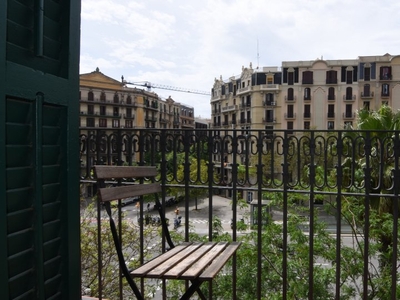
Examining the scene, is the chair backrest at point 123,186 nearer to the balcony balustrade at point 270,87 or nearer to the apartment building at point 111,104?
the balcony balustrade at point 270,87

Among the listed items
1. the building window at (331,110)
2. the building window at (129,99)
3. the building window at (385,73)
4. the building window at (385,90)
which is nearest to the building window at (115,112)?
the building window at (129,99)

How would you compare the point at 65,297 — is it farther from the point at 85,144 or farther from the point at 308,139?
the point at 308,139

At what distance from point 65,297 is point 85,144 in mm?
1671

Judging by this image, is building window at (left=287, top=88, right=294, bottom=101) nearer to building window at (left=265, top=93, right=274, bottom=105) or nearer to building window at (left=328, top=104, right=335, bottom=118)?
building window at (left=265, top=93, right=274, bottom=105)

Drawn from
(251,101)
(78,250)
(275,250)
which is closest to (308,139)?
(78,250)

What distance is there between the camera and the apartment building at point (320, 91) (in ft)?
107

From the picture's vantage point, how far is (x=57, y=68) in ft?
6.19

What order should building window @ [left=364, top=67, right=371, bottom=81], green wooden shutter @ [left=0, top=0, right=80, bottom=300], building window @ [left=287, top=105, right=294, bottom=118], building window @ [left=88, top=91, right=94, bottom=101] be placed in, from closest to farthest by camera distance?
green wooden shutter @ [left=0, top=0, right=80, bottom=300]
building window @ [left=364, top=67, right=371, bottom=81]
building window @ [left=287, top=105, right=294, bottom=118]
building window @ [left=88, top=91, right=94, bottom=101]

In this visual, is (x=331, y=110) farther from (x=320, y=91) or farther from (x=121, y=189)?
(x=121, y=189)

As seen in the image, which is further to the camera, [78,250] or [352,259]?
[352,259]

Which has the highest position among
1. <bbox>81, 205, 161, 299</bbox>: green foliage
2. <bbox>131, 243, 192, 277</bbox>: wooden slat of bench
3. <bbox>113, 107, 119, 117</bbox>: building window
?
<bbox>113, 107, 119, 117</bbox>: building window

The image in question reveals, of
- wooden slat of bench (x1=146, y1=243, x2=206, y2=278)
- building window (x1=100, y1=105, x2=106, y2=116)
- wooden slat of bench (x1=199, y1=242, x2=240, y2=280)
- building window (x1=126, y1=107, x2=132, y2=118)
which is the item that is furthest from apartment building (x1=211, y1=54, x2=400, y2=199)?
wooden slat of bench (x1=146, y1=243, x2=206, y2=278)

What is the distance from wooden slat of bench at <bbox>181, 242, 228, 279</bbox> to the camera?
193 cm

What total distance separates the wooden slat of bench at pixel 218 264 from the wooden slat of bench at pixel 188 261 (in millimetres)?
114
